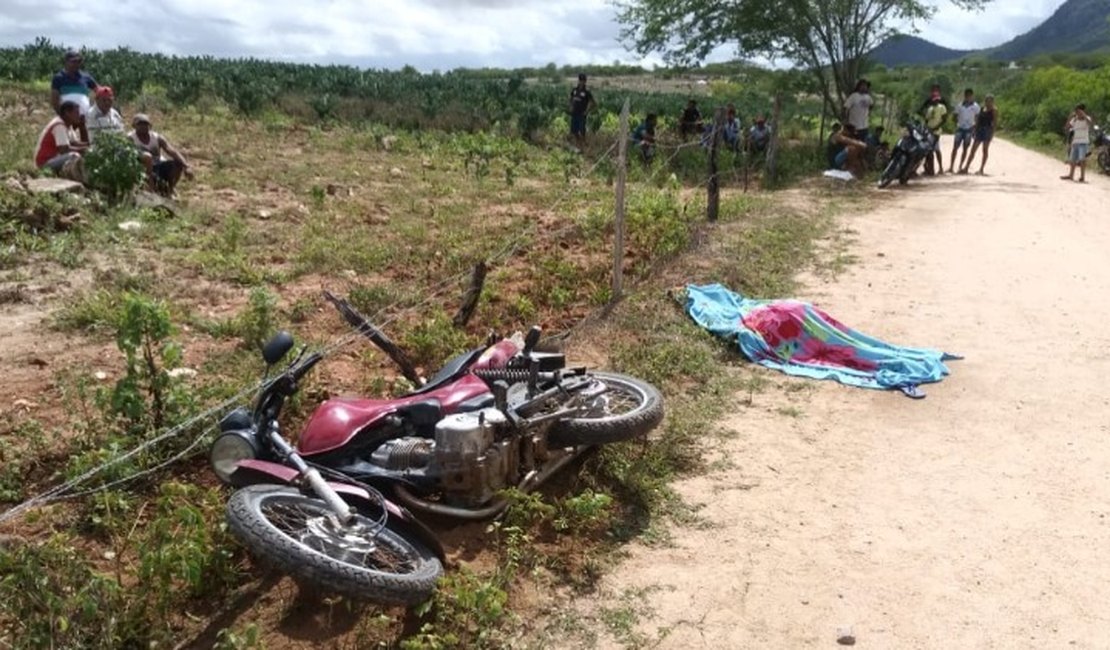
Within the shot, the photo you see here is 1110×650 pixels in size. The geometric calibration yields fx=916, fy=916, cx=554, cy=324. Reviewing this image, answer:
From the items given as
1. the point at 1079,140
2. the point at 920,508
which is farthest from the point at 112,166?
the point at 1079,140

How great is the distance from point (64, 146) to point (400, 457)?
25.4 ft

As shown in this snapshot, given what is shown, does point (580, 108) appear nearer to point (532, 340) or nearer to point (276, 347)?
point (532, 340)

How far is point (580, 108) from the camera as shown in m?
17.2

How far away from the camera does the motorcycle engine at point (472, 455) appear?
3613 millimetres

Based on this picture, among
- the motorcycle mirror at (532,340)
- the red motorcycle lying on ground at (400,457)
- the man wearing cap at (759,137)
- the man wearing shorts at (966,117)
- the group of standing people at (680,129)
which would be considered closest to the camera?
the red motorcycle lying on ground at (400,457)

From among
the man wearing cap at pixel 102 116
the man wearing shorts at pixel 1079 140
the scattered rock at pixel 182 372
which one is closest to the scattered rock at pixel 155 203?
the man wearing cap at pixel 102 116

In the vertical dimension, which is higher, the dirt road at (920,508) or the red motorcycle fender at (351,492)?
the red motorcycle fender at (351,492)

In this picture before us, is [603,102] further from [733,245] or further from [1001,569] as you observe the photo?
[1001,569]

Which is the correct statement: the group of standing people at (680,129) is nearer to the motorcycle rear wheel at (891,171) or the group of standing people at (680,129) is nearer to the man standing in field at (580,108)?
the man standing in field at (580,108)

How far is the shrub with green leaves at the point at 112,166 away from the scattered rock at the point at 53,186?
19 cm

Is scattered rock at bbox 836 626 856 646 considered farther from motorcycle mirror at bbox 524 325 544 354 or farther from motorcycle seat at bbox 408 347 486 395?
motorcycle seat at bbox 408 347 486 395

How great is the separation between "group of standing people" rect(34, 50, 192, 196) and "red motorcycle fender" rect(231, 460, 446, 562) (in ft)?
22.8

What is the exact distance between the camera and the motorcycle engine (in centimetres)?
361

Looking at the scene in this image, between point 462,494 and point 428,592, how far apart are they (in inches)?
27.9
